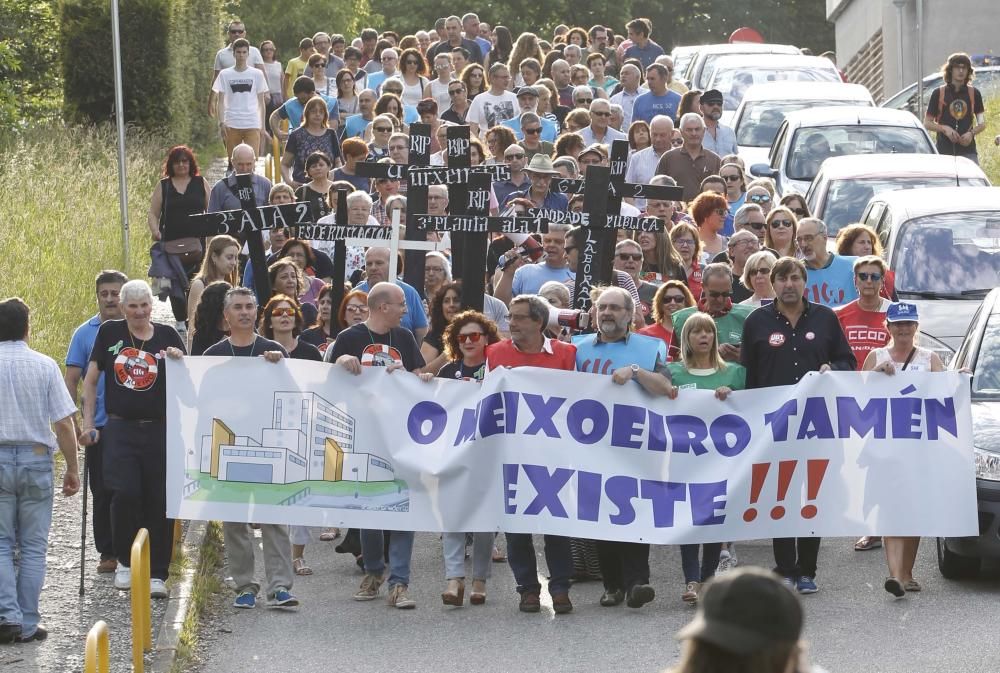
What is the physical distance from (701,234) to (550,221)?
7.73 ft

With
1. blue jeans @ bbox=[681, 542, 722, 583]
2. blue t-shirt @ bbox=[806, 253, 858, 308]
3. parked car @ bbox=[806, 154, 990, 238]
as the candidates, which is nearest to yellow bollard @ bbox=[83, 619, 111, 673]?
blue jeans @ bbox=[681, 542, 722, 583]

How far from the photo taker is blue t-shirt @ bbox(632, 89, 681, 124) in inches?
865

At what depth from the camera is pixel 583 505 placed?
10602mm

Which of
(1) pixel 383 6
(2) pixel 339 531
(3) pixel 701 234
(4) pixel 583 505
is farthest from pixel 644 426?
(1) pixel 383 6

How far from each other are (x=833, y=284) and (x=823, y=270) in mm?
133

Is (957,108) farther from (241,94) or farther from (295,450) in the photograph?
(295,450)

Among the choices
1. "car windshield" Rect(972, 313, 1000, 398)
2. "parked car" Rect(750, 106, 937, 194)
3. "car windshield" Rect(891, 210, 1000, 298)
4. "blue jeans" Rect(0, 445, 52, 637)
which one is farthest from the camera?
"parked car" Rect(750, 106, 937, 194)

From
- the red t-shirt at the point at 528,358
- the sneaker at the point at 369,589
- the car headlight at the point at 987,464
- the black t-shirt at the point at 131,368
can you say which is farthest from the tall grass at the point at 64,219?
the car headlight at the point at 987,464

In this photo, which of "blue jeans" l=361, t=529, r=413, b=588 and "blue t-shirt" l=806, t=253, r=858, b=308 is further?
"blue t-shirt" l=806, t=253, r=858, b=308

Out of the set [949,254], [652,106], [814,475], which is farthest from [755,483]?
[652,106]

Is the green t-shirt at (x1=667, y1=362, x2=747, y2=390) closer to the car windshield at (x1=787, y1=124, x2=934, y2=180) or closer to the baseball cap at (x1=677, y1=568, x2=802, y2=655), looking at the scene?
the baseball cap at (x1=677, y1=568, x2=802, y2=655)

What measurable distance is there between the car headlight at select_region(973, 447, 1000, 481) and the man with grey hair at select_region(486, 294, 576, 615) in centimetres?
233

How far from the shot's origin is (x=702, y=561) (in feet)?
35.7

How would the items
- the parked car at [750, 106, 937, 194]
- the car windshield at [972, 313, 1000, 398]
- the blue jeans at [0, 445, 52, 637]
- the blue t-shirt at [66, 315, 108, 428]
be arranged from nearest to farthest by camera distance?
1. the blue jeans at [0, 445, 52, 637]
2. the blue t-shirt at [66, 315, 108, 428]
3. the car windshield at [972, 313, 1000, 398]
4. the parked car at [750, 106, 937, 194]
